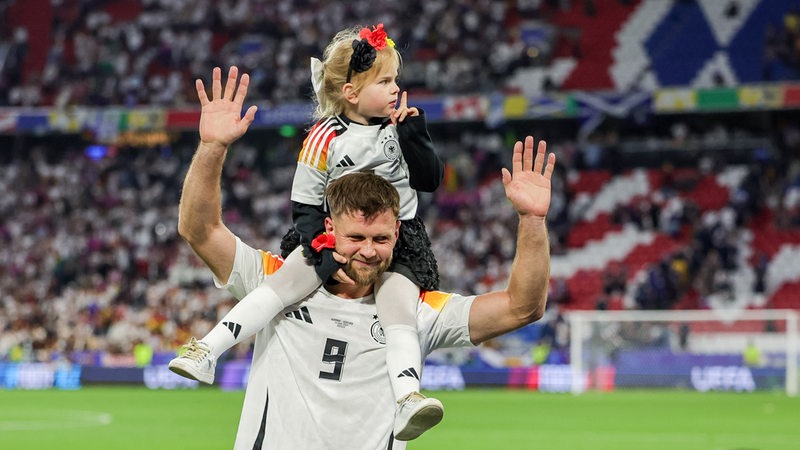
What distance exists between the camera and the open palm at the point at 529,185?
4746 millimetres

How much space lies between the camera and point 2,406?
20.5 meters

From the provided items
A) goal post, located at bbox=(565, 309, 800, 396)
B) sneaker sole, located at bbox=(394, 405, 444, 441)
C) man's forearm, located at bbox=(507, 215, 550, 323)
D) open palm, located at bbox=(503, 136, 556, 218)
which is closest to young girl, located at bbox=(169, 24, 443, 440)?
sneaker sole, located at bbox=(394, 405, 444, 441)

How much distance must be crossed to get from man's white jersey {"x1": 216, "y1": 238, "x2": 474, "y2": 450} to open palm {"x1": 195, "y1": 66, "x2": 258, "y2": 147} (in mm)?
537

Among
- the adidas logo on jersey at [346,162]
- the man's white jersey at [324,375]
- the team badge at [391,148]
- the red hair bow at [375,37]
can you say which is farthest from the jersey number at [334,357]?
the red hair bow at [375,37]

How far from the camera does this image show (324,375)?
5.12m

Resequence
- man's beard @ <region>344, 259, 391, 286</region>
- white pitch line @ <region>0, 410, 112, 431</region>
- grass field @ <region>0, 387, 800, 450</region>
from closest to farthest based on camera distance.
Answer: man's beard @ <region>344, 259, 391, 286</region> → grass field @ <region>0, 387, 800, 450</region> → white pitch line @ <region>0, 410, 112, 431</region>

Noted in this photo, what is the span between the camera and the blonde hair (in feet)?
19.0

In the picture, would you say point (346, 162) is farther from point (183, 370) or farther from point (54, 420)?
point (54, 420)

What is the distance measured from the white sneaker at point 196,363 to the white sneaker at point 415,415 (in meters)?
0.78

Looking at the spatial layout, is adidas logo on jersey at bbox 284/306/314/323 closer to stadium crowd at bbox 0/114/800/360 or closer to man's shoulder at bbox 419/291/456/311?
man's shoulder at bbox 419/291/456/311

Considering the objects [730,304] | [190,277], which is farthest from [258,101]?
[730,304]

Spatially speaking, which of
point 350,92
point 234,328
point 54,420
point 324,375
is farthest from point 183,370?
point 54,420

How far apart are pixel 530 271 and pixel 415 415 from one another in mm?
711

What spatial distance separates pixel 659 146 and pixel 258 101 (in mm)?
11159
